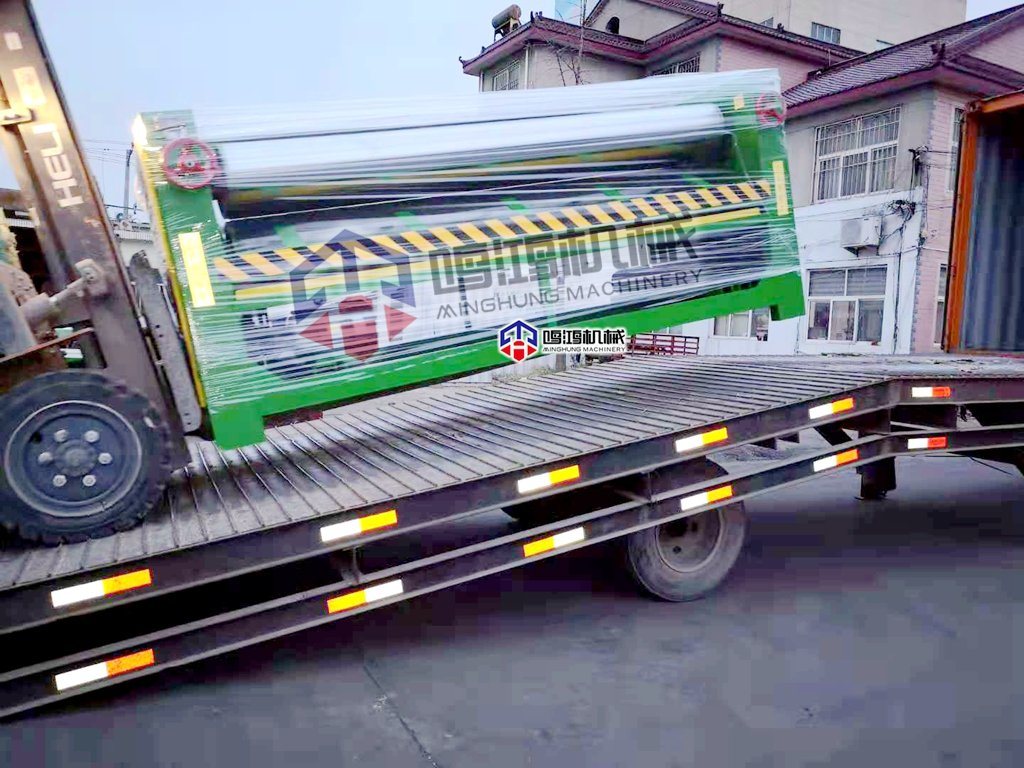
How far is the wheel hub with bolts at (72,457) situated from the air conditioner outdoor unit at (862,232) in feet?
49.2

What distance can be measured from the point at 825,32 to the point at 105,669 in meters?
29.0

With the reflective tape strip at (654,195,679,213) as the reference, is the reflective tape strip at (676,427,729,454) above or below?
below

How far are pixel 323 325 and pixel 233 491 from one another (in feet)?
3.25

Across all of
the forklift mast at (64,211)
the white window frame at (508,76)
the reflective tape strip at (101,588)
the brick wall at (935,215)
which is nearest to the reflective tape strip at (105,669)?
the reflective tape strip at (101,588)

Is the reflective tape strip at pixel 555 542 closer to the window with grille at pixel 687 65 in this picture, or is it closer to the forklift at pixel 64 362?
the forklift at pixel 64 362

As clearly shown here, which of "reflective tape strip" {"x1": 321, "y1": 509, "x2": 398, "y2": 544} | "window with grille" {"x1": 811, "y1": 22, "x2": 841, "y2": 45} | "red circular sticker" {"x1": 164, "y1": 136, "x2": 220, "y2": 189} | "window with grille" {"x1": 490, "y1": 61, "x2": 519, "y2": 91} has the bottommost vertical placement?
"reflective tape strip" {"x1": 321, "y1": 509, "x2": 398, "y2": 544}

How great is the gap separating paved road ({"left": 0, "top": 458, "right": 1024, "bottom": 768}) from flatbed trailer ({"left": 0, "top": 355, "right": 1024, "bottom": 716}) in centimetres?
29

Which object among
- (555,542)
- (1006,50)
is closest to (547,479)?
(555,542)

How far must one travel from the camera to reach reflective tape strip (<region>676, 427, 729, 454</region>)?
4355 millimetres

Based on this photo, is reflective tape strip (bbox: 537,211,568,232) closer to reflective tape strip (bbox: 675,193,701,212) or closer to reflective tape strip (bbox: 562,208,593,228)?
reflective tape strip (bbox: 562,208,593,228)

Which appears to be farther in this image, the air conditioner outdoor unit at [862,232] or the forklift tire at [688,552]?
the air conditioner outdoor unit at [862,232]

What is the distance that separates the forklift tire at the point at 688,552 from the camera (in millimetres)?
4629

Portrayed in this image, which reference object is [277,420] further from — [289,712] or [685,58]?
[685,58]

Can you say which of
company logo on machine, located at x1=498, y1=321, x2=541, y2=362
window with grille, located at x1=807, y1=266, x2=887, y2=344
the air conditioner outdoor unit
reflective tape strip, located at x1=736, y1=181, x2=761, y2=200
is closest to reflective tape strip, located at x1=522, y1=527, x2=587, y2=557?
company logo on machine, located at x1=498, y1=321, x2=541, y2=362
